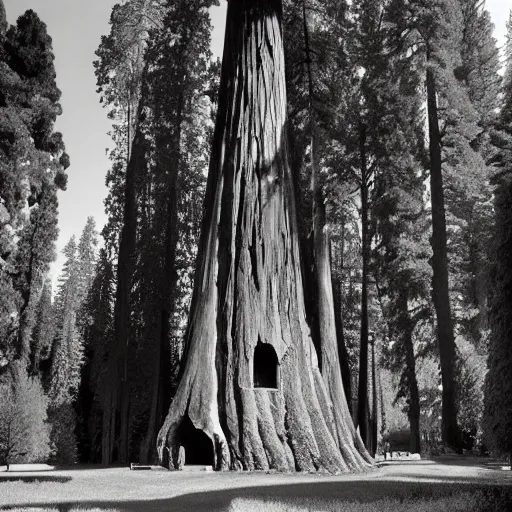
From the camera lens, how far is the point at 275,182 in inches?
554

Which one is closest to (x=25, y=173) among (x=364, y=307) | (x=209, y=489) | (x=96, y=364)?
(x=96, y=364)

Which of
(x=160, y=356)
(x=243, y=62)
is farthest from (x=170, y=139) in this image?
(x=243, y=62)

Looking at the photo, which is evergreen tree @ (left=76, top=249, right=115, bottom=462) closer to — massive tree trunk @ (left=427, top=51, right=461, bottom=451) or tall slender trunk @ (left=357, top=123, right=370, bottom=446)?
tall slender trunk @ (left=357, top=123, right=370, bottom=446)

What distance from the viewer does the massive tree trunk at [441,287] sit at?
64.0 feet

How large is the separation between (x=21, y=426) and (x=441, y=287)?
1579 cm

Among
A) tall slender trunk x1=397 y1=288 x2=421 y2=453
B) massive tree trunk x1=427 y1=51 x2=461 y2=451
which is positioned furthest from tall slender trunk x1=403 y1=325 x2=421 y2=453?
massive tree trunk x1=427 y1=51 x2=461 y2=451

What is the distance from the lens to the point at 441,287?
20828 mm

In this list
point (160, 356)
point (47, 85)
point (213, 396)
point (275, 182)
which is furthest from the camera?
point (47, 85)

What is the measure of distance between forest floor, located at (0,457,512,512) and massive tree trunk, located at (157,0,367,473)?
741 millimetres

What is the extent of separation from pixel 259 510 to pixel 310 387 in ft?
20.3

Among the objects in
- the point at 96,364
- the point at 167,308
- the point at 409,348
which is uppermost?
the point at 167,308

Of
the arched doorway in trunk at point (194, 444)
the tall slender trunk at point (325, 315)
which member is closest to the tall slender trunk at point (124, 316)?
the tall slender trunk at point (325, 315)

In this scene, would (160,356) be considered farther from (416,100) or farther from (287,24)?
(416,100)

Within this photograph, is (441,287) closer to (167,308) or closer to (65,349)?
(167,308)
